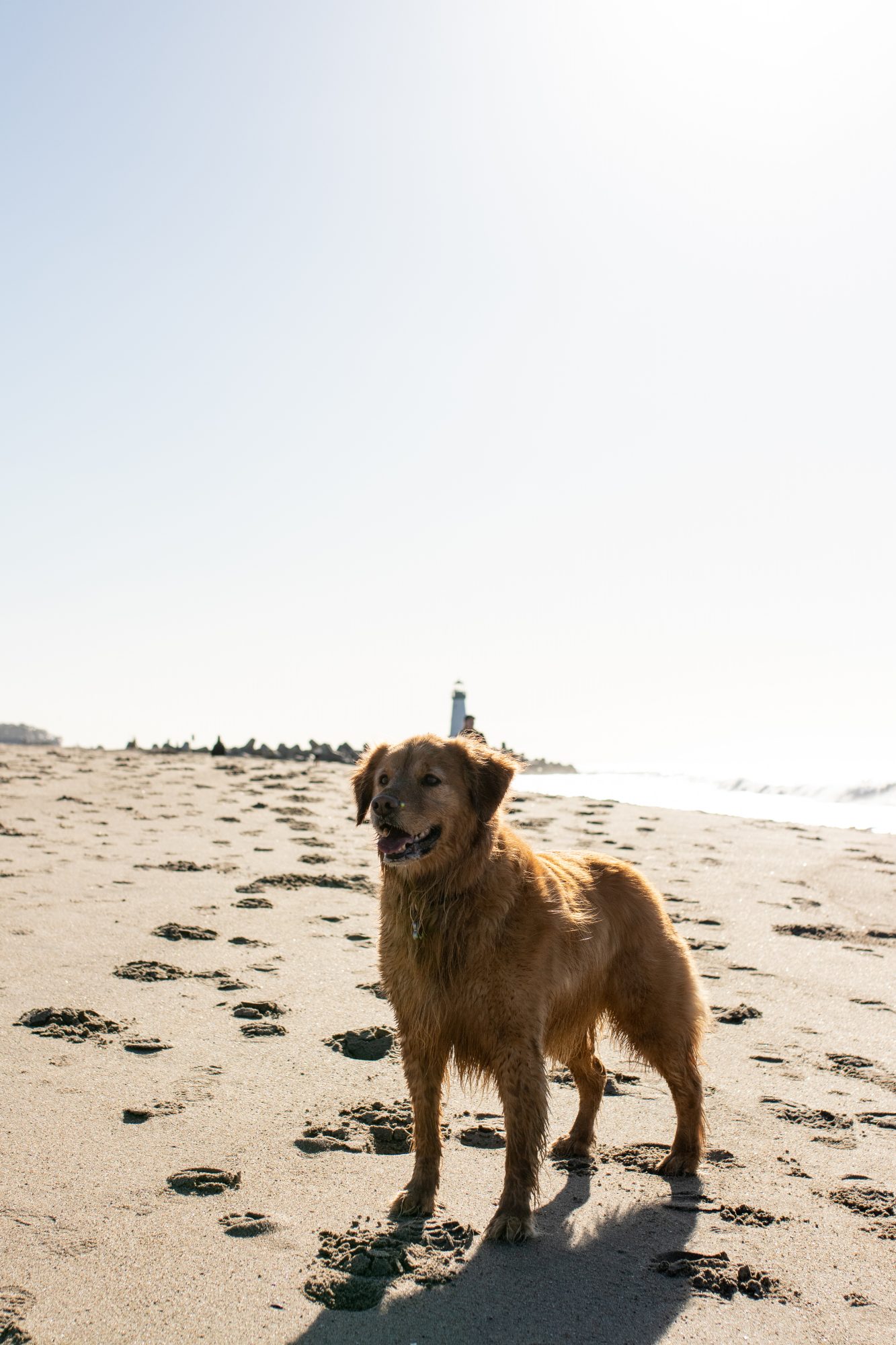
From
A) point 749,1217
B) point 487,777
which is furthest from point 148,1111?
point 749,1217

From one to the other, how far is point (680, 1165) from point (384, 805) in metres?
1.89

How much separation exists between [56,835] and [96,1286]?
7707 millimetres

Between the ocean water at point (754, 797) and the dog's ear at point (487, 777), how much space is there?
496 inches

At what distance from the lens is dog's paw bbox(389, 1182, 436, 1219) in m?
3.36

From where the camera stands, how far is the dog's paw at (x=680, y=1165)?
3826mm

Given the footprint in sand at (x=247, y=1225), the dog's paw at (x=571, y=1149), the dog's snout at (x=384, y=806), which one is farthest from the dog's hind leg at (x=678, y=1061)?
the footprint in sand at (x=247, y=1225)

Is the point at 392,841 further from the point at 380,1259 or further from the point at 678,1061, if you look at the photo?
the point at 678,1061

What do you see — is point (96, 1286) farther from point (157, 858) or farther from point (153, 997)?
point (157, 858)

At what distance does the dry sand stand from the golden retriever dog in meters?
0.23

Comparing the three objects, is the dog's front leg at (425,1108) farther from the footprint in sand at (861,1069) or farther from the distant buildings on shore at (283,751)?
the distant buildings on shore at (283,751)

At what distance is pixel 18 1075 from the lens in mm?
4094

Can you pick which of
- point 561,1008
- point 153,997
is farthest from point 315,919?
point 561,1008

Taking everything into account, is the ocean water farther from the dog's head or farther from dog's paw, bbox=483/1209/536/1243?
dog's paw, bbox=483/1209/536/1243

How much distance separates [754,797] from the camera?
2398 cm
